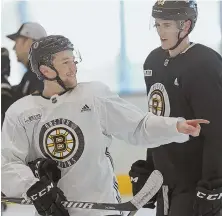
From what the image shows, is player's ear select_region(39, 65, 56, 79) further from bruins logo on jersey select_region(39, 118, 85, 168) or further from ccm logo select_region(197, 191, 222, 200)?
ccm logo select_region(197, 191, 222, 200)

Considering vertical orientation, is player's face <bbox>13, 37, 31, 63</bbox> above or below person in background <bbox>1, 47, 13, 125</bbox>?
→ above

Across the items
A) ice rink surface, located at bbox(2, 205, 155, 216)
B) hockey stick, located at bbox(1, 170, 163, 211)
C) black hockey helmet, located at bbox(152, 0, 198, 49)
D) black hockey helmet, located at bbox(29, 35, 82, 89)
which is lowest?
ice rink surface, located at bbox(2, 205, 155, 216)

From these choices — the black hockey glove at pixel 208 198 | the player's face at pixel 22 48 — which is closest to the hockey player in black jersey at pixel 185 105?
the black hockey glove at pixel 208 198

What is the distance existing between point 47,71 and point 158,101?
322 mm

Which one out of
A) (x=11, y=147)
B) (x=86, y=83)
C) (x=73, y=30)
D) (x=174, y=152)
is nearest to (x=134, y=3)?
(x=73, y=30)

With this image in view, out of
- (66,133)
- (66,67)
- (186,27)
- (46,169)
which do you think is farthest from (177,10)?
(46,169)

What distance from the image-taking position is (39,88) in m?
1.71

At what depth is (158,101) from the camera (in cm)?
169

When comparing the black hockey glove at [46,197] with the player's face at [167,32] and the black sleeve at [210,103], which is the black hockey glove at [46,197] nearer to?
the black sleeve at [210,103]

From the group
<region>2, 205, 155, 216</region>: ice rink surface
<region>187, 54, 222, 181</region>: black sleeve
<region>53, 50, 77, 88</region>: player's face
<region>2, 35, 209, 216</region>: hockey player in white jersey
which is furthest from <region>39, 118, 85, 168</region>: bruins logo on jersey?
<region>187, 54, 222, 181</region>: black sleeve

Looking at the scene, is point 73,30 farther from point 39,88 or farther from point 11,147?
point 11,147

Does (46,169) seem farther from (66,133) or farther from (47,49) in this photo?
(47,49)

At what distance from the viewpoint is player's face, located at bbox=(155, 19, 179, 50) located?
1.66 m

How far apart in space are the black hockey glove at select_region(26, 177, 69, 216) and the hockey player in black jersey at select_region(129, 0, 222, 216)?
0.97 ft
